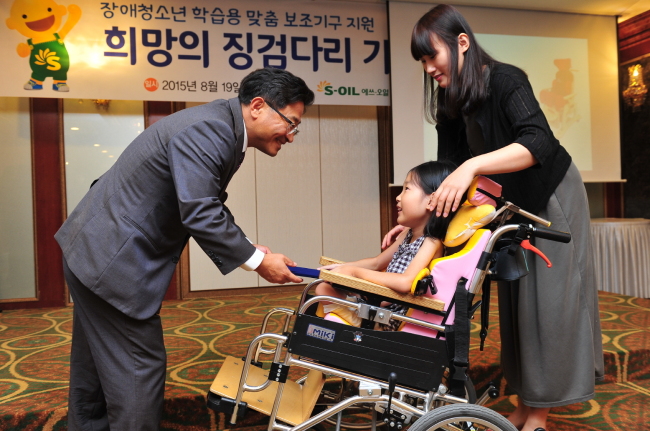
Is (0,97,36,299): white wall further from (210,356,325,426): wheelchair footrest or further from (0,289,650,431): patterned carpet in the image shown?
(210,356,325,426): wheelchair footrest

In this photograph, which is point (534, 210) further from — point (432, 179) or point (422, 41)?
point (422, 41)

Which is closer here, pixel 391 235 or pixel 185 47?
pixel 391 235

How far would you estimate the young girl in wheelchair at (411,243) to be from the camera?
1442 mm

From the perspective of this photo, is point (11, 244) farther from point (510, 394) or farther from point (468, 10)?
point (468, 10)

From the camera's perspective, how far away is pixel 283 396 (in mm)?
1598

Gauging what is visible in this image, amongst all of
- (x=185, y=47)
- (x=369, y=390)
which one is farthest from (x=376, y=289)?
(x=185, y=47)

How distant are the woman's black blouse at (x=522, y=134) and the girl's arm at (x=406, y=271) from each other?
0.36 m

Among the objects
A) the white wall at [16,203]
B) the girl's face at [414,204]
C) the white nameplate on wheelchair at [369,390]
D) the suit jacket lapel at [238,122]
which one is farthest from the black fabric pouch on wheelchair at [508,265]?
the white wall at [16,203]

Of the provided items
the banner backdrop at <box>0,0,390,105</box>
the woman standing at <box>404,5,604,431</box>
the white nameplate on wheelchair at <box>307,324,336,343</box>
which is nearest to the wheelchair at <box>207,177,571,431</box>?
the white nameplate on wheelchair at <box>307,324,336,343</box>

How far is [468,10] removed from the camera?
4508 mm

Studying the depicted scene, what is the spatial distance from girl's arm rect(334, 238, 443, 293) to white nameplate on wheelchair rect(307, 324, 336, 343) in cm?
20

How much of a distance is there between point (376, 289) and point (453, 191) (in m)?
0.34

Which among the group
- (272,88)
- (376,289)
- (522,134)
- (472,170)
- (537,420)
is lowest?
(537,420)

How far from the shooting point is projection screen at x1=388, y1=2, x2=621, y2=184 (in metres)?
4.38
